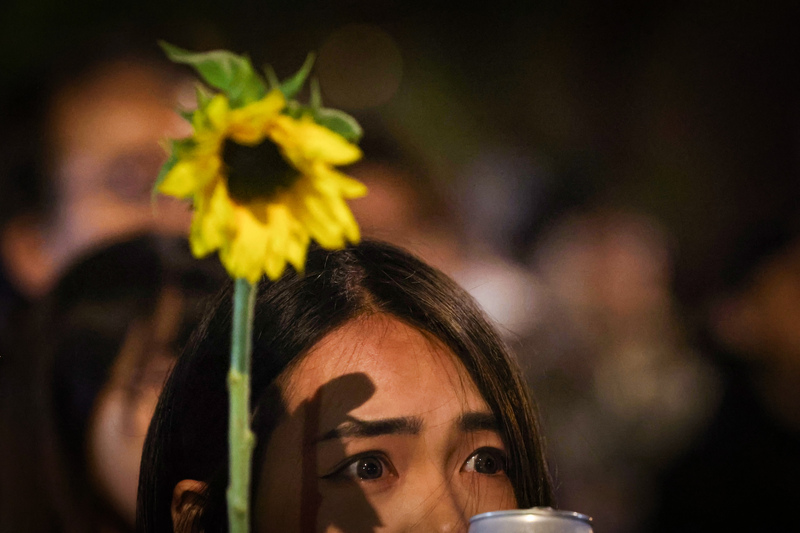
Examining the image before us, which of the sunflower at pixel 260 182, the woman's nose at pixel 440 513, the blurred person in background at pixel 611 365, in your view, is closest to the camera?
the sunflower at pixel 260 182

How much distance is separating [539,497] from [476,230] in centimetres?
35

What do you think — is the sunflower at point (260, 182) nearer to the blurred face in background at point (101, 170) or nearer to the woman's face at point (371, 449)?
the woman's face at point (371, 449)

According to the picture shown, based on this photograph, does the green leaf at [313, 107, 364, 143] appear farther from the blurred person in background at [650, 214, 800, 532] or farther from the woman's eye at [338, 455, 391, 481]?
the blurred person in background at [650, 214, 800, 532]

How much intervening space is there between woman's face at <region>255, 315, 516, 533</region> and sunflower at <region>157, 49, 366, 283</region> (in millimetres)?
277

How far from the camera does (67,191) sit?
2.92 ft

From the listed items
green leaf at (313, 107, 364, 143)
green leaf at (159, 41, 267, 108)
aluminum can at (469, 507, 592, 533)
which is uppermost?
green leaf at (159, 41, 267, 108)

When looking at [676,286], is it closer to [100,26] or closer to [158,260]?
[158,260]

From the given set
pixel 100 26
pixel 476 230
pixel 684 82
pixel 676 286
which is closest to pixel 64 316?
pixel 100 26

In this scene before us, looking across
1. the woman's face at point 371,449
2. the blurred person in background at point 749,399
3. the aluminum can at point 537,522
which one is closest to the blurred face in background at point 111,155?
the woman's face at point 371,449

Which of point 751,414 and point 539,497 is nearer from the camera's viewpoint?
point 539,497

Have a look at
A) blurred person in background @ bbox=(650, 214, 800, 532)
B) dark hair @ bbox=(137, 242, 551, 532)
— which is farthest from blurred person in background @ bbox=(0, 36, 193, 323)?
blurred person in background @ bbox=(650, 214, 800, 532)

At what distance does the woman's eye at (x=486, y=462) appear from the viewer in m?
0.76

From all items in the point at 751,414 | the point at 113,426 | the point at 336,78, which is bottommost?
the point at 751,414

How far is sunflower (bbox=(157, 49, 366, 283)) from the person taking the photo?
1.50 ft
